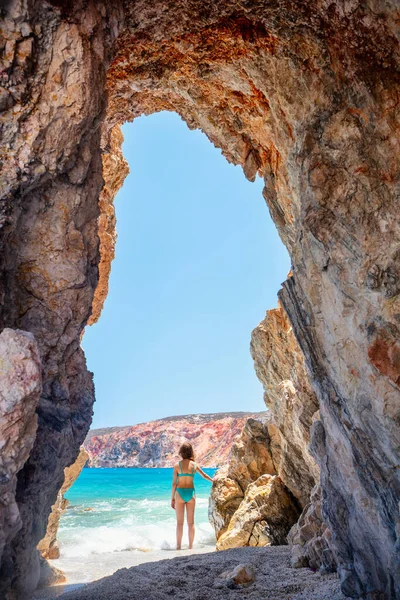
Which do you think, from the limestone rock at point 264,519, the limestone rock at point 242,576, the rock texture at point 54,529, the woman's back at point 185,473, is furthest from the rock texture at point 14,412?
the rock texture at point 54,529

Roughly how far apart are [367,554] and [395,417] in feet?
5.57

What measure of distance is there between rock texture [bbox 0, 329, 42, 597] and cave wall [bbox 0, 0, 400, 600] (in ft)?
2.70

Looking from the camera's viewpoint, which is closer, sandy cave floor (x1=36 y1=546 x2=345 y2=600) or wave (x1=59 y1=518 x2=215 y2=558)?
sandy cave floor (x1=36 y1=546 x2=345 y2=600)

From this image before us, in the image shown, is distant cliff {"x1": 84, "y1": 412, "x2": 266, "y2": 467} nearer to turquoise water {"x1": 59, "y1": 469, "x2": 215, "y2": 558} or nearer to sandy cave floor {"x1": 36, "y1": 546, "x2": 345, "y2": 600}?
turquoise water {"x1": 59, "y1": 469, "x2": 215, "y2": 558}

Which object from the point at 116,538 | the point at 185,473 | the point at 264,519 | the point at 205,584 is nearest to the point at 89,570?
the point at 185,473

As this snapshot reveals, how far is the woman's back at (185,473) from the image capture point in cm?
845

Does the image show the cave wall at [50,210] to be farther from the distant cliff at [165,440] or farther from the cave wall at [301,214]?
the distant cliff at [165,440]

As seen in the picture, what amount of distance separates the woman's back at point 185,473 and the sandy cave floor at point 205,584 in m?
2.01

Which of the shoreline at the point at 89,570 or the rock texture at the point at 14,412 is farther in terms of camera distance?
the shoreline at the point at 89,570

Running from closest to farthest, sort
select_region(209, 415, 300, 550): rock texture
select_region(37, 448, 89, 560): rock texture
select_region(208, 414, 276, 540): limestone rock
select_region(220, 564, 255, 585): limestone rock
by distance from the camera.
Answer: select_region(220, 564, 255, 585): limestone rock → select_region(209, 415, 300, 550): rock texture → select_region(37, 448, 89, 560): rock texture → select_region(208, 414, 276, 540): limestone rock

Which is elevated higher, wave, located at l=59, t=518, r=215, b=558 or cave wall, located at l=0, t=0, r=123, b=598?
cave wall, located at l=0, t=0, r=123, b=598

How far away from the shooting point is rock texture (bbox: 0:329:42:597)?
3.25 m

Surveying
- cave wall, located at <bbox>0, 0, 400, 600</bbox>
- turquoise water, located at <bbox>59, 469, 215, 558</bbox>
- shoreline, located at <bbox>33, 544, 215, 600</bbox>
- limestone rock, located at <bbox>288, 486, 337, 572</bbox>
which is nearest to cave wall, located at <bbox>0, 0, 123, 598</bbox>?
cave wall, located at <bbox>0, 0, 400, 600</bbox>

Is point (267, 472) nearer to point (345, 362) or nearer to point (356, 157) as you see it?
point (345, 362)
